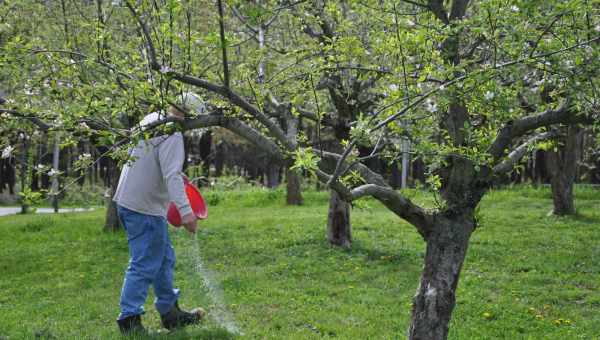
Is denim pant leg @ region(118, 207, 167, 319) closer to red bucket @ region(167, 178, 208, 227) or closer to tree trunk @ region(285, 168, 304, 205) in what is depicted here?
red bucket @ region(167, 178, 208, 227)

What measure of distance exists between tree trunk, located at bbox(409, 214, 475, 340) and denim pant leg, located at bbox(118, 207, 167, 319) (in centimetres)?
226

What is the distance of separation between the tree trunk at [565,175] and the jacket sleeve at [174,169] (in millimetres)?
9179

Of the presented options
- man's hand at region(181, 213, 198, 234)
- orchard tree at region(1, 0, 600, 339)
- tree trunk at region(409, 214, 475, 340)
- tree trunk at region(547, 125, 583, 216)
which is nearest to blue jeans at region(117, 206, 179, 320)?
man's hand at region(181, 213, 198, 234)

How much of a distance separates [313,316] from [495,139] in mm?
2590

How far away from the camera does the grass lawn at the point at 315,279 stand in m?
5.39

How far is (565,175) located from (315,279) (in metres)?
7.03

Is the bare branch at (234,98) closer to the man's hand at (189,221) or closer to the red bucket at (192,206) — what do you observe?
the man's hand at (189,221)

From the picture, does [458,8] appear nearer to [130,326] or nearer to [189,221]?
[189,221]

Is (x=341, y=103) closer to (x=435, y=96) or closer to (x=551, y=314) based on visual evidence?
(x=551, y=314)

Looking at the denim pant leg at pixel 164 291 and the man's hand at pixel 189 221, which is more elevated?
the man's hand at pixel 189 221

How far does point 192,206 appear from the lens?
5344mm

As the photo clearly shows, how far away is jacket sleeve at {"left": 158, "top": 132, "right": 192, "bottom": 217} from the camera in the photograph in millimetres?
4758

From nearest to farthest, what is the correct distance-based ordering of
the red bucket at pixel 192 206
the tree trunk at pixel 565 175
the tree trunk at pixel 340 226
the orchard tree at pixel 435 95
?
1. the orchard tree at pixel 435 95
2. the red bucket at pixel 192 206
3. the tree trunk at pixel 340 226
4. the tree trunk at pixel 565 175

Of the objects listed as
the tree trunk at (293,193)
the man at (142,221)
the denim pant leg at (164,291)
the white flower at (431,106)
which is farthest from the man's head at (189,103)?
the tree trunk at (293,193)
